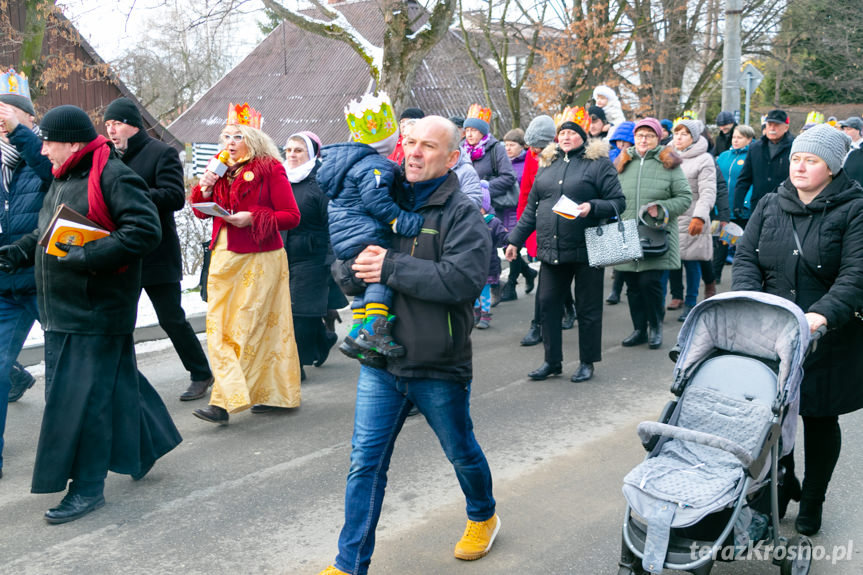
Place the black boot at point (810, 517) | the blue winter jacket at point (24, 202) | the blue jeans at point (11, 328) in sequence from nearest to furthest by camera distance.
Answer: the black boot at point (810, 517)
the blue jeans at point (11, 328)
the blue winter jacket at point (24, 202)

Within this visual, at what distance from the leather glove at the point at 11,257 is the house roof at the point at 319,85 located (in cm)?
2316

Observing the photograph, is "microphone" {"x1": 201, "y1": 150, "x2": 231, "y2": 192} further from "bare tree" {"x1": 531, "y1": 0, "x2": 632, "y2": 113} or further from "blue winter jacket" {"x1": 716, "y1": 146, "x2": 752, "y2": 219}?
"bare tree" {"x1": 531, "y1": 0, "x2": 632, "y2": 113}

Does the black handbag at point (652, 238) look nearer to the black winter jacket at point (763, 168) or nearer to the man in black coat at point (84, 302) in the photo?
Answer: the black winter jacket at point (763, 168)

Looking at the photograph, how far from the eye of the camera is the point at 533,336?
8.47 meters

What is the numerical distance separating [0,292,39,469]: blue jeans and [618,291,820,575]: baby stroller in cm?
373

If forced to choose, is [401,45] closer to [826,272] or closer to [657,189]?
[657,189]

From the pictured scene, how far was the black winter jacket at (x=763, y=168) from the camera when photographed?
400 inches

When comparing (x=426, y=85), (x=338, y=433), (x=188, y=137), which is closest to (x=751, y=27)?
(x=426, y=85)

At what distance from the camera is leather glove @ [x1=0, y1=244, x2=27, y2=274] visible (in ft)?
16.0

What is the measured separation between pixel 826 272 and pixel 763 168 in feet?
22.2

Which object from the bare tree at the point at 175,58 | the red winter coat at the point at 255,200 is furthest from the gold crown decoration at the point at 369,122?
the bare tree at the point at 175,58

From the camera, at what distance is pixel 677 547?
3262mm

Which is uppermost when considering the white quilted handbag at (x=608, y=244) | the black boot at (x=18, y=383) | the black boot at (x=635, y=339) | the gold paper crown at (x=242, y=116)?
the gold paper crown at (x=242, y=116)

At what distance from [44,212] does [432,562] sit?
2740mm
